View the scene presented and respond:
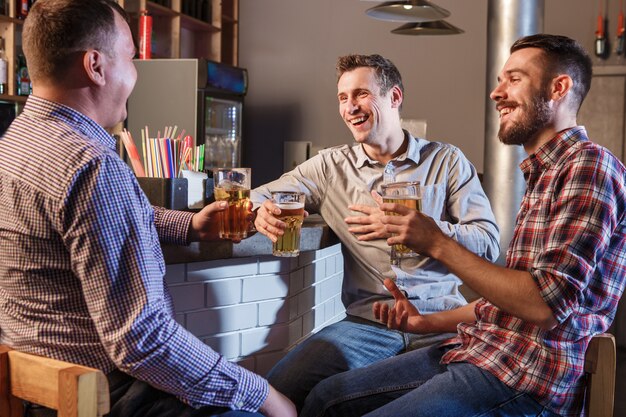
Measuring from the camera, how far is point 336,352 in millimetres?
2092

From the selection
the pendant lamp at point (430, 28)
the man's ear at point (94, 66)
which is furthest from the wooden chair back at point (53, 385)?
the pendant lamp at point (430, 28)

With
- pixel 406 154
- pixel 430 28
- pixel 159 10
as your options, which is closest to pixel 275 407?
pixel 406 154

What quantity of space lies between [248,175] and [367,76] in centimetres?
84

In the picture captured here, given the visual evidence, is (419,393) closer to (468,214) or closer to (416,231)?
(416,231)

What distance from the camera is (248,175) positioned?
1.92m

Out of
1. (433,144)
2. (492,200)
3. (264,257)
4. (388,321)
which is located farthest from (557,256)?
(492,200)

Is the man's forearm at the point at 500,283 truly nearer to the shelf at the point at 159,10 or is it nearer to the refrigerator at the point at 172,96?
the refrigerator at the point at 172,96

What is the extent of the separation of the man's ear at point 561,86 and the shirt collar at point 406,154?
28.0 inches

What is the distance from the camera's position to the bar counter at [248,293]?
196 cm

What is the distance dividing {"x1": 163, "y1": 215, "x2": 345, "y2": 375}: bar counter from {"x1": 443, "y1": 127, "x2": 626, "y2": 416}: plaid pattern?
696mm

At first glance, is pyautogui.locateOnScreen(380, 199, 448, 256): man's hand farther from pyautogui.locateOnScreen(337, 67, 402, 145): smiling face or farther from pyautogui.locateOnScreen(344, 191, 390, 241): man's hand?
pyautogui.locateOnScreen(337, 67, 402, 145): smiling face

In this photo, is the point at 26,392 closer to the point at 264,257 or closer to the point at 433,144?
the point at 264,257

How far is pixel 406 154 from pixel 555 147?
0.79 metres

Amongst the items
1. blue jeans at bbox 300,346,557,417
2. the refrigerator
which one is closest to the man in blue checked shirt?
blue jeans at bbox 300,346,557,417
